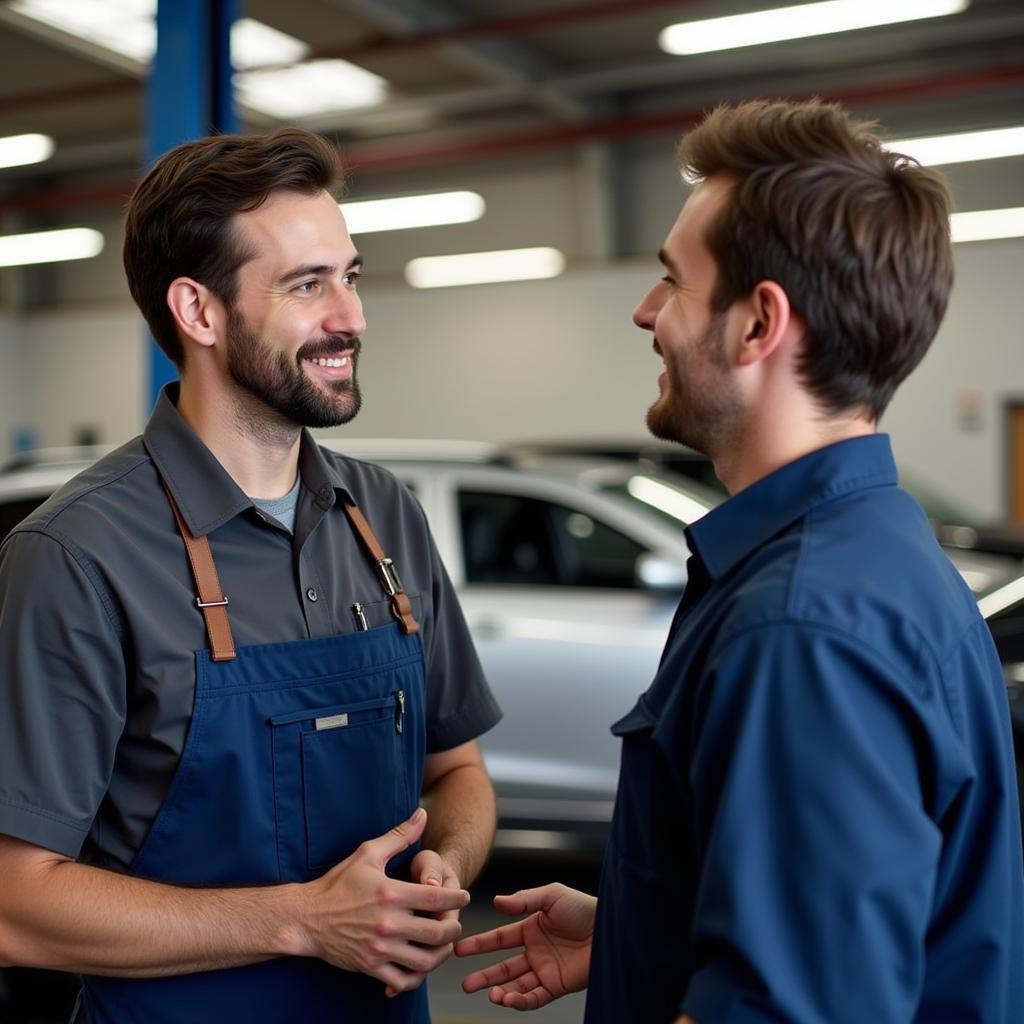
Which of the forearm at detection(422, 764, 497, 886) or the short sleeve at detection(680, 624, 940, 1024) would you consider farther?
the forearm at detection(422, 764, 497, 886)

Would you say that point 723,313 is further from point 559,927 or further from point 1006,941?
point 559,927

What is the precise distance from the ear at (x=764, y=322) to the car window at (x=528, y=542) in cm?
392

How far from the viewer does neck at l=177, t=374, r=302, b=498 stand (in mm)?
1936

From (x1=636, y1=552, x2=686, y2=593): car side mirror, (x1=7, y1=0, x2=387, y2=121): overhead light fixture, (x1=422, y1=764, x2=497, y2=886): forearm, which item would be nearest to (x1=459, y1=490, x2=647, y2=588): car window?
(x1=636, y1=552, x2=686, y2=593): car side mirror

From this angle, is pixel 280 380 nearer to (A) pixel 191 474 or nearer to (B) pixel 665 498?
(A) pixel 191 474

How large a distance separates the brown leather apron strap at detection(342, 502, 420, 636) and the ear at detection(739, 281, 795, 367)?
0.80 metres

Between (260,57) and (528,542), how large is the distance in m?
6.94

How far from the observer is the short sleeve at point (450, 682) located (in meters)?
2.15

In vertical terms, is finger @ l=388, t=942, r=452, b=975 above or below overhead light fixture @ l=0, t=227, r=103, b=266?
below

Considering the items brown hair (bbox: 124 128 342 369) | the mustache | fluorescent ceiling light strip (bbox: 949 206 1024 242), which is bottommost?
the mustache

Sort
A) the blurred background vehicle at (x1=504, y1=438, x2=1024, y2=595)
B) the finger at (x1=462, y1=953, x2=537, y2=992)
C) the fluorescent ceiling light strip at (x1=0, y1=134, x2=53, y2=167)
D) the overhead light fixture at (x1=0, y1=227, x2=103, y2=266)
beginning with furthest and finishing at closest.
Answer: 1. the overhead light fixture at (x1=0, y1=227, x2=103, y2=266)
2. the fluorescent ceiling light strip at (x1=0, y1=134, x2=53, y2=167)
3. the blurred background vehicle at (x1=504, y1=438, x2=1024, y2=595)
4. the finger at (x1=462, y1=953, x2=537, y2=992)

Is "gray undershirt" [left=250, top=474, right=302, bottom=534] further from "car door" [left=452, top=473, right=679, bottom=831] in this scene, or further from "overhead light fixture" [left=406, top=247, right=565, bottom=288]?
"overhead light fixture" [left=406, top=247, right=565, bottom=288]

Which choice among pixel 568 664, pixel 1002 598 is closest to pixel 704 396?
pixel 1002 598

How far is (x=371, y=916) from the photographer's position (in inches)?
64.8
